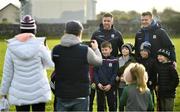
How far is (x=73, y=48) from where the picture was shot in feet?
19.7

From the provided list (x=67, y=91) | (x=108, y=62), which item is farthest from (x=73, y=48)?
(x=108, y=62)

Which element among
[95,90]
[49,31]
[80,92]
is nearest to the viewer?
[80,92]

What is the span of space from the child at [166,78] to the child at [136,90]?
64.7 inches

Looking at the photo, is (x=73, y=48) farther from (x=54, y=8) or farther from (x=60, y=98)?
(x=54, y=8)

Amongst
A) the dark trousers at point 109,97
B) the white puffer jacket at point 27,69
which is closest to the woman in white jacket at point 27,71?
the white puffer jacket at point 27,69

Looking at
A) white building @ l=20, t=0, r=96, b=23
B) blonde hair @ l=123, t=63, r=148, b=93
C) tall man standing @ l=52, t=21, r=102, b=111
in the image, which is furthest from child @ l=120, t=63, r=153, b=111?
white building @ l=20, t=0, r=96, b=23

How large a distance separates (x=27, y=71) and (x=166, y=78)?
264cm

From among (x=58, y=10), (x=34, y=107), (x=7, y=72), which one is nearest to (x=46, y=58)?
(x=7, y=72)

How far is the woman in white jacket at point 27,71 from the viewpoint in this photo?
20.0 feet

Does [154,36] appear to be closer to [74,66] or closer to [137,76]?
[137,76]

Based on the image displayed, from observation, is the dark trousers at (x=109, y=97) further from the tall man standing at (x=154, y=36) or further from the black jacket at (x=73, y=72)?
the black jacket at (x=73, y=72)

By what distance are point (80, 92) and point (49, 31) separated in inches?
1815

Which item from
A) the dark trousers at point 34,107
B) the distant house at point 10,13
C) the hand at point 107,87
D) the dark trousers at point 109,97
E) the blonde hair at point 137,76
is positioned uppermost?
the blonde hair at point 137,76

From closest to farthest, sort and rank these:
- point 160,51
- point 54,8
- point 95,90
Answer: point 160,51, point 95,90, point 54,8
